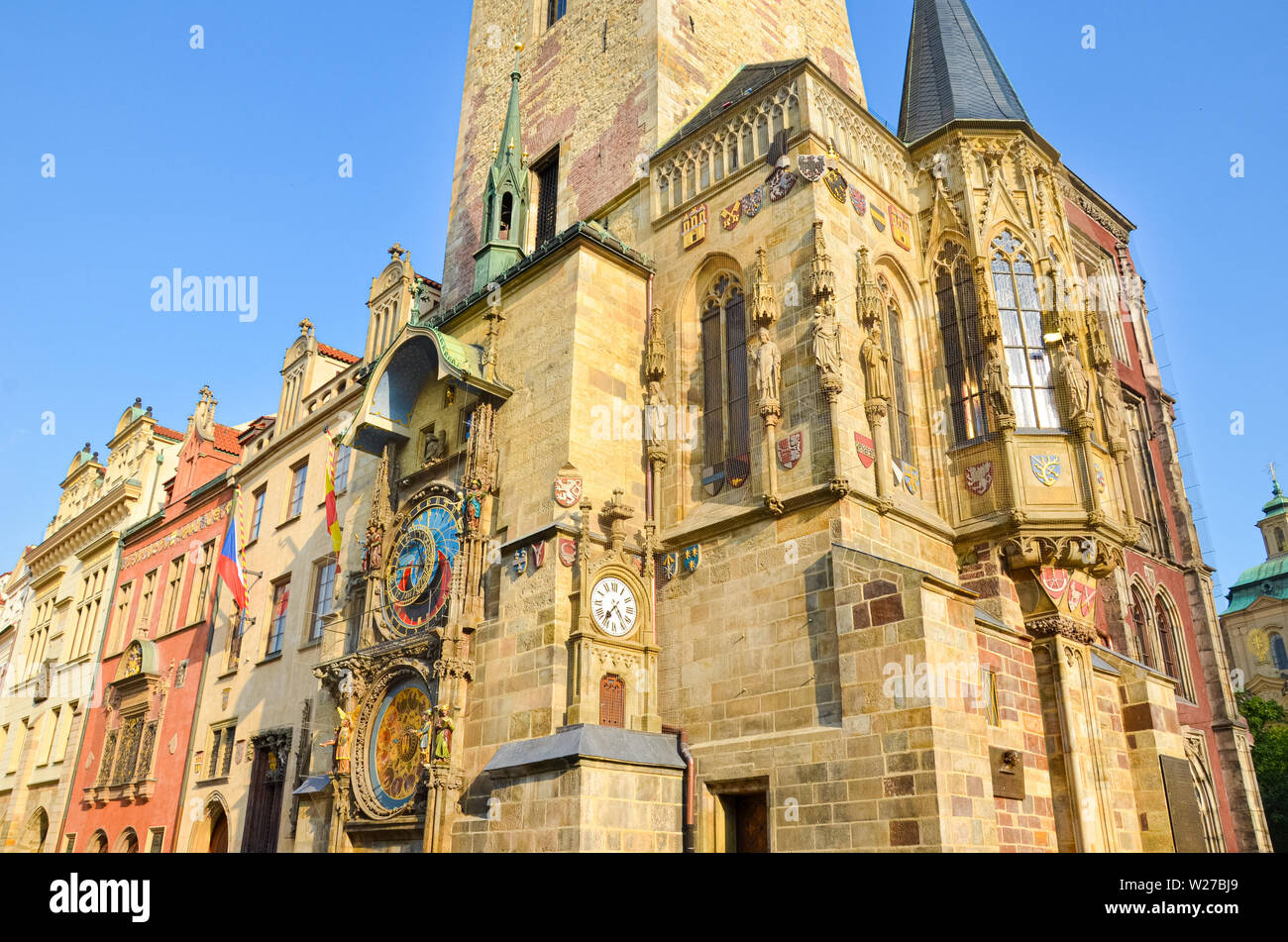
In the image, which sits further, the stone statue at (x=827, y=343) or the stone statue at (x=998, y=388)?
the stone statue at (x=998, y=388)

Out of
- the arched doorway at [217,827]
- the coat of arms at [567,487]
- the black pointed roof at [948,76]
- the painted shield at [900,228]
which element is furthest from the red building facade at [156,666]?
the black pointed roof at [948,76]

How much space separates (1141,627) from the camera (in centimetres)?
2031

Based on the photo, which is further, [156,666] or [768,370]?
[156,666]

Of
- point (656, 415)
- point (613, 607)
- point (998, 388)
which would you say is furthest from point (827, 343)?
point (613, 607)

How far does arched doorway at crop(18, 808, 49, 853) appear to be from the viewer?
32094mm

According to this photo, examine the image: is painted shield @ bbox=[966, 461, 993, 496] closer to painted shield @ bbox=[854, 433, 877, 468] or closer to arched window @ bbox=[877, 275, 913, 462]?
arched window @ bbox=[877, 275, 913, 462]

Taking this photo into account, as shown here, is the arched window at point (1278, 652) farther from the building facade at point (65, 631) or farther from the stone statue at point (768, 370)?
the building facade at point (65, 631)

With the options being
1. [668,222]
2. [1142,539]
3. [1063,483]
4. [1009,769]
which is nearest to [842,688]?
[1009,769]

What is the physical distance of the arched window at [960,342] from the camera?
16203mm

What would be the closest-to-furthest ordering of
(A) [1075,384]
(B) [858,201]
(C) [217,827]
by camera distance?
(A) [1075,384] → (B) [858,201] → (C) [217,827]

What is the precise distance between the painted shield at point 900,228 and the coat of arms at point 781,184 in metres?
2.30

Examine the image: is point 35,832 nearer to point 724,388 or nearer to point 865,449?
point 724,388

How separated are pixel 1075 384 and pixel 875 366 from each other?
3.22 meters
